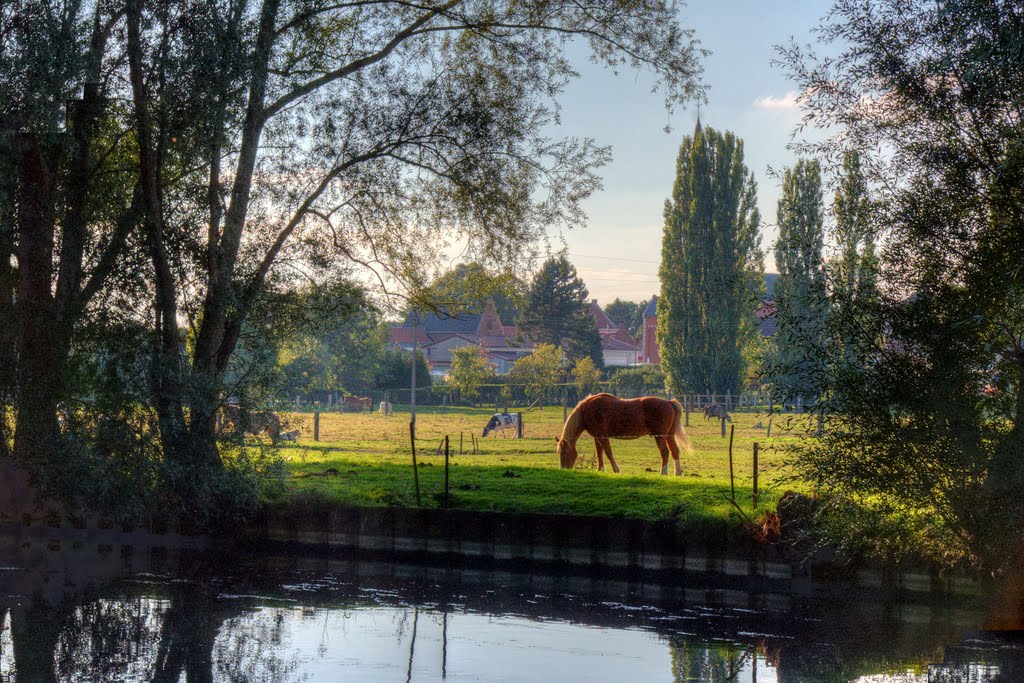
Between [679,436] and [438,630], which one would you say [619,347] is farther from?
[438,630]

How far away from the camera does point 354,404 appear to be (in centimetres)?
5297

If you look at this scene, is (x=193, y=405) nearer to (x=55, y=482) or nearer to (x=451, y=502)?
(x=55, y=482)

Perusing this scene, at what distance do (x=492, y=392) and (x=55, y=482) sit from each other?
38.0m

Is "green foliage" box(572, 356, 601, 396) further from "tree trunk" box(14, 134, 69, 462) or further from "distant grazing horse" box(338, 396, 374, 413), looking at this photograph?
"tree trunk" box(14, 134, 69, 462)

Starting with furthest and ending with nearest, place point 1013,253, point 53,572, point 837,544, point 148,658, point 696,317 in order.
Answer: point 696,317
point 53,572
point 837,544
point 1013,253
point 148,658

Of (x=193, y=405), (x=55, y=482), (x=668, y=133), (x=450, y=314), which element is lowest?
(x=55, y=482)

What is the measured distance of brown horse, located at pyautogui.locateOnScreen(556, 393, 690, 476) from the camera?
23938 mm

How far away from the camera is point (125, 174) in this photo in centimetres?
1722

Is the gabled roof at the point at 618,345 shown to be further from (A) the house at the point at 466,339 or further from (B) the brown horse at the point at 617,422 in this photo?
(B) the brown horse at the point at 617,422

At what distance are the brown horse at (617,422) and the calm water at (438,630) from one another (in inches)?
314

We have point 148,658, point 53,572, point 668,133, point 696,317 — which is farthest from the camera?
point 696,317

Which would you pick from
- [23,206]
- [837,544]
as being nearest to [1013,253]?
[837,544]

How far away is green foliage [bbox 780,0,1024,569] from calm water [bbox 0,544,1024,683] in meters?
1.42

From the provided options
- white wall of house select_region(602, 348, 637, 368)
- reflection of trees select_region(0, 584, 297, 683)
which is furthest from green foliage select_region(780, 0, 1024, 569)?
white wall of house select_region(602, 348, 637, 368)
